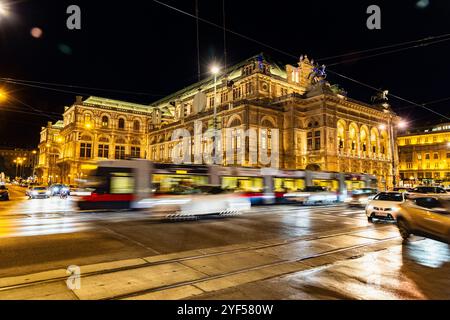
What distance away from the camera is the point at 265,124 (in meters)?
47.8

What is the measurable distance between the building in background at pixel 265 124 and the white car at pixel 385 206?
45.6ft

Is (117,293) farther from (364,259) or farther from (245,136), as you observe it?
(245,136)

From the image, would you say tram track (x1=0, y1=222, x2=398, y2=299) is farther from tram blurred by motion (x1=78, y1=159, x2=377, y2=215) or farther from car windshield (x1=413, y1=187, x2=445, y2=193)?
car windshield (x1=413, y1=187, x2=445, y2=193)

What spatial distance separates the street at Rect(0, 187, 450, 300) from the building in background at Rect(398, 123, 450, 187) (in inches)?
2809

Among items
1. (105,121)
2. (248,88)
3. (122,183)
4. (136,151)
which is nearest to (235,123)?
(248,88)

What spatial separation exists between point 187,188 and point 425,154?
80.8m

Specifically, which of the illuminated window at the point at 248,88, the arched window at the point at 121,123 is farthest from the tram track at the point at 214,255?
the arched window at the point at 121,123

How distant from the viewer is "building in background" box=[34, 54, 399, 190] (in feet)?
151

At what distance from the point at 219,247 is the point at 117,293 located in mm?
3841

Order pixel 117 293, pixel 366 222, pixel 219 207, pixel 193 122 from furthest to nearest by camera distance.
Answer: pixel 193 122 → pixel 219 207 → pixel 366 222 → pixel 117 293

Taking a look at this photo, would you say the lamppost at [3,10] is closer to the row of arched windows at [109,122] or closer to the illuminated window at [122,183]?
the illuminated window at [122,183]

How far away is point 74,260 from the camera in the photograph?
6.90 meters

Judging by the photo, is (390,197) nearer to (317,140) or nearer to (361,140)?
(317,140)
